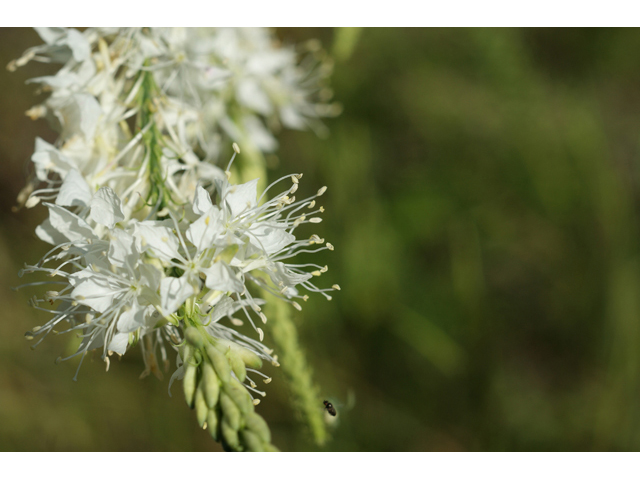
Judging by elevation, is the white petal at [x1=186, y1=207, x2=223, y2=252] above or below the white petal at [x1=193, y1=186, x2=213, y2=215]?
below

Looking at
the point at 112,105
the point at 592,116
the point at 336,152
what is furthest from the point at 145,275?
the point at 592,116

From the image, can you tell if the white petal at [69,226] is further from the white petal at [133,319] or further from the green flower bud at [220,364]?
the green flower bud at [220,364]

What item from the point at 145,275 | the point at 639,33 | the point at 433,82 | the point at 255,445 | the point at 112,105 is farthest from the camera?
the point at 433,82

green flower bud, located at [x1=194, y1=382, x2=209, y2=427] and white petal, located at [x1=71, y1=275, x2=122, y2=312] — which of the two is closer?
green flower bud, located at [x1=194, y1=382, x2=209, y2=427]

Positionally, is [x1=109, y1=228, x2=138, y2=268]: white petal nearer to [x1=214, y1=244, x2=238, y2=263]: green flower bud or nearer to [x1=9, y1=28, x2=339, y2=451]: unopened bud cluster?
[x1=9, y1=28, x2=339, y2=451]: unopened bud cluster

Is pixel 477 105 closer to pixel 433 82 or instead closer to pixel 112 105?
pixel 433 82

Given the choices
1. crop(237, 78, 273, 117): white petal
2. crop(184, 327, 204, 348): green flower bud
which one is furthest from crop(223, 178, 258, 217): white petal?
crop(237, 78, 273, 117): white petal

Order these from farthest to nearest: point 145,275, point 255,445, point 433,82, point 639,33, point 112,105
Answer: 1. point 433,82
2. point 639,33
3. point 112,105
4. point 145,275
5. point 255,445
